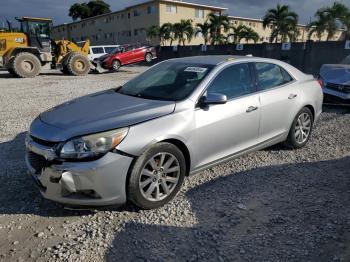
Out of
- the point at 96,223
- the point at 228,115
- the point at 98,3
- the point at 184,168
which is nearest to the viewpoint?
the point at 96,223

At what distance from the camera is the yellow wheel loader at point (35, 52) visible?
A: 54.7ft

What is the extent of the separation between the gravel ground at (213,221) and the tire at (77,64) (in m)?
13.9

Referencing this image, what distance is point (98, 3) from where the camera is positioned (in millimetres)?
71812

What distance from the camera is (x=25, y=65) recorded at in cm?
1700

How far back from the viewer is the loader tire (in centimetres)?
1808

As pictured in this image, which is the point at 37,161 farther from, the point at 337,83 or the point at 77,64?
the point at 77,64

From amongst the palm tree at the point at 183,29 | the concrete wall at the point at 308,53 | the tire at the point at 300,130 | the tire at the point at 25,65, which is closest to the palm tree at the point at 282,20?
the palm tree at the point at 183,29

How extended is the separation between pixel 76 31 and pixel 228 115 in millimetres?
68300

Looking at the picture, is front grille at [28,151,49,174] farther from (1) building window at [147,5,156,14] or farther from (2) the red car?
(1) building window at [147,5,156,14]

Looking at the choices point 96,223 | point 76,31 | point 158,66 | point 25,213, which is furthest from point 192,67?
point 76,31

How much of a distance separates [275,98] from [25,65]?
15.3 m

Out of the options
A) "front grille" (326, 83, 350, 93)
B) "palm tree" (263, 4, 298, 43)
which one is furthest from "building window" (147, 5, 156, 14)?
"front grille" (326, 83, 350, 93)

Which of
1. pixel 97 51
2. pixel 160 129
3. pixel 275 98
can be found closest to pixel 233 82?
pixel 275 98

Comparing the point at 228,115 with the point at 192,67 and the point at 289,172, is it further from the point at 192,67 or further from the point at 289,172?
the point at 289,172
